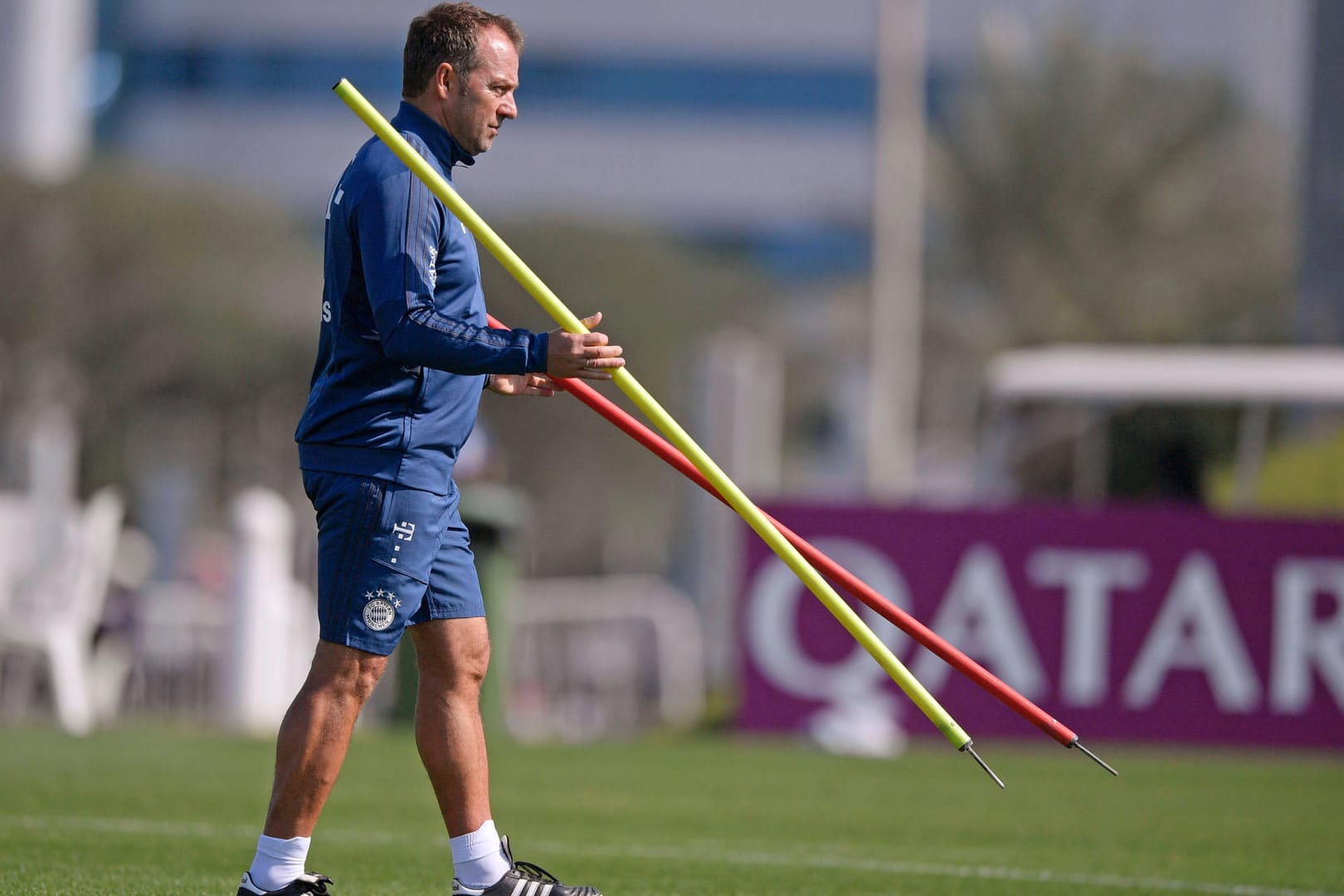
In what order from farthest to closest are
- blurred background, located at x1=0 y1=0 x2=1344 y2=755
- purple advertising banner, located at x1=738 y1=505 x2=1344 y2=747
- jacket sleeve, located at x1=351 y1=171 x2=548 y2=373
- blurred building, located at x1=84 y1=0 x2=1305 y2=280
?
blurred building, located at x1=84 y1=0 x2=1305 y2=280
blurred background, located at x1=0 y1=0 x2=1344 y2=755
purple advertising banner, located at x1=738 y1=505 x2=1344 y2=747
jacket sleeve, located at x1=351 y1=171 x2=548 y2=373

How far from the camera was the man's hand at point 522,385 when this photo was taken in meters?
5.48

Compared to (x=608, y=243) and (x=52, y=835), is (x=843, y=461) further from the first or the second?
(x=52, y=835)

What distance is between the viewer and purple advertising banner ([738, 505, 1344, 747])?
12242 millimetres

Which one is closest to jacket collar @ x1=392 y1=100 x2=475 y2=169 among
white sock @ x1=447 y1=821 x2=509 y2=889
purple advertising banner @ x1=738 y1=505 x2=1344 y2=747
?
white sock @ x1=447 y1=821 x2=509 y2=889

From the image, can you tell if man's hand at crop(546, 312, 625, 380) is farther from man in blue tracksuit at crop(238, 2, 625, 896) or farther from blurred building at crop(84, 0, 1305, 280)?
blurred building at crop(84, 0, 1305, 280)

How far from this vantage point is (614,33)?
176 ft

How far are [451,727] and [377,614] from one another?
424 mm

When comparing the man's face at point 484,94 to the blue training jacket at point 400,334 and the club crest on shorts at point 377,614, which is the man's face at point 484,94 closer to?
the blue training jacket at point 400,334

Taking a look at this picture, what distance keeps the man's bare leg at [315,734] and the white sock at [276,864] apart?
2 cm

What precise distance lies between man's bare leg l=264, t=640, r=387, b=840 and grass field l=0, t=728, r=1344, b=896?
799 mm

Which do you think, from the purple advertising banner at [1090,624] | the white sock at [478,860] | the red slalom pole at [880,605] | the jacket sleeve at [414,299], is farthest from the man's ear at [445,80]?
the purple advertising banner at [1090,624]

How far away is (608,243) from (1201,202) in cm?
1443

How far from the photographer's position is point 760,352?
124 feet

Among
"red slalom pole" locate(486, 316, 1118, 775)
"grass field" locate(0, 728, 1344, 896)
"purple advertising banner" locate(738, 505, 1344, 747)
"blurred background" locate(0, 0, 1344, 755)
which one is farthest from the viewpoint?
"blurred background" locate(0, 0, 1344, 755)
